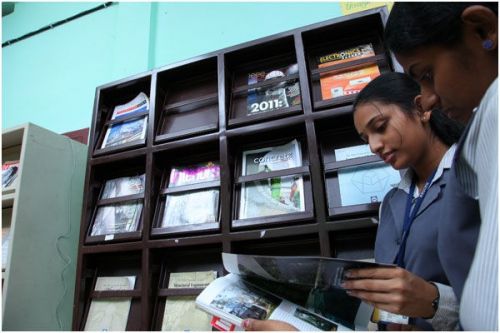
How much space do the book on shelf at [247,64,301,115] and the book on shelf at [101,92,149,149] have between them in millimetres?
559

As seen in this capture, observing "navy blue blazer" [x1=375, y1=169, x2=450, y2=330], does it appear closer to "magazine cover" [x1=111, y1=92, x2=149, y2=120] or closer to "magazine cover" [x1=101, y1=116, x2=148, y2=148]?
"magazine cover" [x1=101, y1=116, x2=148, y2=148]

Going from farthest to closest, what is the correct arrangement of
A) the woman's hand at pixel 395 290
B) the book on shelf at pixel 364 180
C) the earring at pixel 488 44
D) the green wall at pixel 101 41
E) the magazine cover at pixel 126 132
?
the green wall at pixel 101 41
the magazine cover at pixel 126 132
the book on shelf at pixel 364 180
the woman's hand at pixel 395 290
the earring at pixel 488 44

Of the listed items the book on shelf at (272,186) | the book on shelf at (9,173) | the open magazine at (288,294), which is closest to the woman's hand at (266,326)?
the open magazine at (288,294)

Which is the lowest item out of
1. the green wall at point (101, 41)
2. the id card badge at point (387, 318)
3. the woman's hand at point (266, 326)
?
the id card badge at point (387, 318)

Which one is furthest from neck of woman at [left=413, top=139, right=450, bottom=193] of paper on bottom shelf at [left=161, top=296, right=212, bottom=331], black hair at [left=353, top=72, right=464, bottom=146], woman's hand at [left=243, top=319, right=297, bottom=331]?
paper on bottom shelf at [left=161, top=296, right=212, bottom=331]

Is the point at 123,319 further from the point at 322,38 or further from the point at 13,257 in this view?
the point at 322,38

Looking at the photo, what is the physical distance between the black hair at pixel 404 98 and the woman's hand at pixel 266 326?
63 cm

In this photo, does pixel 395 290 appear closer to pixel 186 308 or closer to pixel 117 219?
pixel 186 308

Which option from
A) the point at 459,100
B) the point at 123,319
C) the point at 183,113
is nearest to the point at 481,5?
the point at 459,100

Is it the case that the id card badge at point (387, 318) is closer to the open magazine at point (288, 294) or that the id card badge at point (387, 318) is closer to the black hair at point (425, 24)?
the open magazine at point (288, 294)

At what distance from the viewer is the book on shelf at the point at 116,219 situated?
4.71ft

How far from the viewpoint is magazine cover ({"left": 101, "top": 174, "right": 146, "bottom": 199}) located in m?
1.54

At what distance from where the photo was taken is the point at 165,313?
50.9 inches

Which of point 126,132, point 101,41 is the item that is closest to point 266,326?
point 126,132
